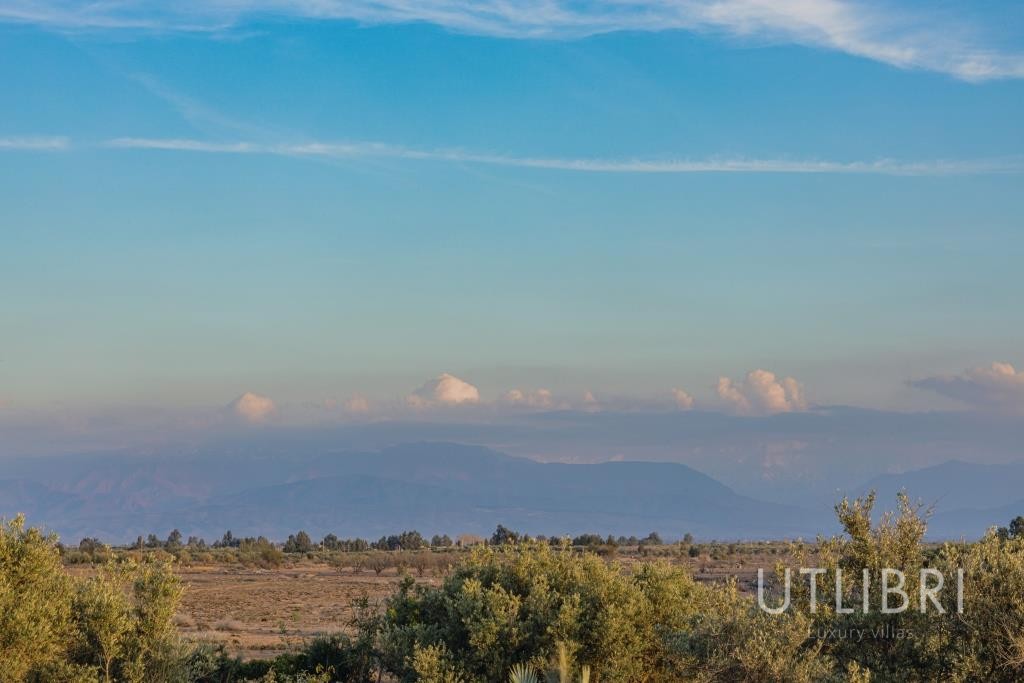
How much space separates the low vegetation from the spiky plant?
9 cm

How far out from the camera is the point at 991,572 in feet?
66.7

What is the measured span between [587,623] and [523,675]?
4.37 meters

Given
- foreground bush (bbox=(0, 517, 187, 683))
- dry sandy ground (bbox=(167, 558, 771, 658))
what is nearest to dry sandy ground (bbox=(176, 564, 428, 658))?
dry sandy ground (bbox=(167, 558, 771, 658))

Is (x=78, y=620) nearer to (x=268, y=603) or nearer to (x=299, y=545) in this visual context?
(x=268, y=603)

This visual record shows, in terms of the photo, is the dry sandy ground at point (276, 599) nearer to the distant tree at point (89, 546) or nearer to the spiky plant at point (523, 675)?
the spiky plant at point (523, 675)

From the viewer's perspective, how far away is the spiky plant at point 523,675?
19230mm

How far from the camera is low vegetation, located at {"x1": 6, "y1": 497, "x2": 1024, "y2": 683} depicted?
20031mm

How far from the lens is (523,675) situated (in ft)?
66.8

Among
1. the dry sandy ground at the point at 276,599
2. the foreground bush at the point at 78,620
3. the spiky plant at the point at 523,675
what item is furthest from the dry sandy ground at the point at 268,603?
the spiky plant at the point at 523,675

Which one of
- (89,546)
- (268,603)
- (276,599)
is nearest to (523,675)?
(268,603)

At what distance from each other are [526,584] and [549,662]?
2.56m

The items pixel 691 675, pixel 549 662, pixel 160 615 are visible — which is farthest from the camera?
pixel 160 615

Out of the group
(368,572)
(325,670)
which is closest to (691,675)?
(325,670)

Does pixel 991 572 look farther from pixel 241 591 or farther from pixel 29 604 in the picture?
pixel 241 591
